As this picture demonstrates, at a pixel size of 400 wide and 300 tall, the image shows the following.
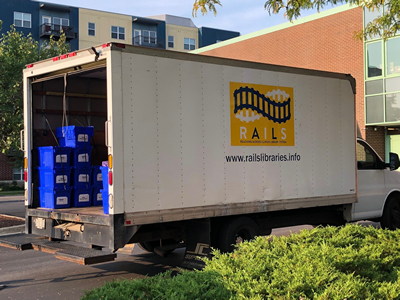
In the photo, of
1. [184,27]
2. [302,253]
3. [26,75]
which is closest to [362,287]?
[302,253]

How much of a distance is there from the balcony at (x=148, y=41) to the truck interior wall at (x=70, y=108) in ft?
136

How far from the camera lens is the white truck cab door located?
31.4 ft

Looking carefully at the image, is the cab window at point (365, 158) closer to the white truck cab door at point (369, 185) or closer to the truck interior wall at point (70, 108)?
the white truck cab door at point (369, 185)

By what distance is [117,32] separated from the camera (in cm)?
4906

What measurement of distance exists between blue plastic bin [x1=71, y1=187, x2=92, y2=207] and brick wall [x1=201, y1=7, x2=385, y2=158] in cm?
1610

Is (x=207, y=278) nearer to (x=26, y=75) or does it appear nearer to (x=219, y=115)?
(x=219, y=115)

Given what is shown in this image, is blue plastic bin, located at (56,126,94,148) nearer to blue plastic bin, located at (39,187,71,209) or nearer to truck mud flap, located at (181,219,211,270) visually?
blue plastic bin, located at (39,187,71,209)

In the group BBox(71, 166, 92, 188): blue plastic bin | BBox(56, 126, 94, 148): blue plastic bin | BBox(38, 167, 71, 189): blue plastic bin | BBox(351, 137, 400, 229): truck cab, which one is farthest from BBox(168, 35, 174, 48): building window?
BBox(38, 167, 71, 189): blue plastic bin

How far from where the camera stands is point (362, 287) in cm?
375

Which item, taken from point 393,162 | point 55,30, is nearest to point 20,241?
point 393,162

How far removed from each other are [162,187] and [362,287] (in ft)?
10.7

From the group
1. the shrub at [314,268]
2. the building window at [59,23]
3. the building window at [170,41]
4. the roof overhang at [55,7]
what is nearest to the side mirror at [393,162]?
the shrub at [314,268]

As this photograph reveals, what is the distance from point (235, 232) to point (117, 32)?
147 feet

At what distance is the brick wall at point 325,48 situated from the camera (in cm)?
2311
